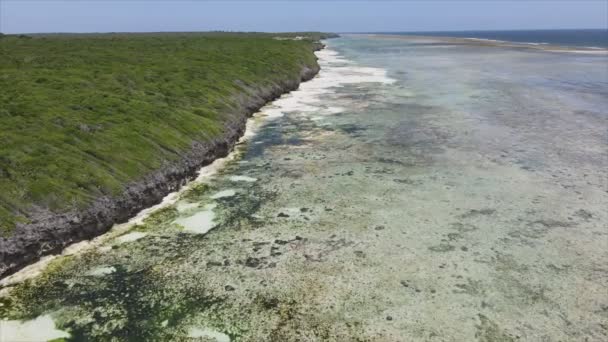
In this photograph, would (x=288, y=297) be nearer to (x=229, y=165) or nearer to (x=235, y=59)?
(x=229, y=165)

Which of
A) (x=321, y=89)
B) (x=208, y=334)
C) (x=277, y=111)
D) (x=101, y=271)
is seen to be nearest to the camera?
(x=208, y=334)

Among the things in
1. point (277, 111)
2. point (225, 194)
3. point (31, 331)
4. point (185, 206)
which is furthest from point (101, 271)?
point (277, 111)

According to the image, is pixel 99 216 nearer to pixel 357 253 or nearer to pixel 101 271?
pixel 101 271

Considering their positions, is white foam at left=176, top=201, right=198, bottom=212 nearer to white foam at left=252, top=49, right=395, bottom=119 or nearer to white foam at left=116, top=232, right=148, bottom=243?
white foam at left=116, top=232, right=148, bottom=243

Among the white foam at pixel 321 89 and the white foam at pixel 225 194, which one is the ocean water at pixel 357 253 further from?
the white foam at pixel 321 89

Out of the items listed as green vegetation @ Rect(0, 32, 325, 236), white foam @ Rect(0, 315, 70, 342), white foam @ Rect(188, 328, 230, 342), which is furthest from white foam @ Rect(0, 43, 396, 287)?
white foam @ Rect(188, 328, 230, 342)

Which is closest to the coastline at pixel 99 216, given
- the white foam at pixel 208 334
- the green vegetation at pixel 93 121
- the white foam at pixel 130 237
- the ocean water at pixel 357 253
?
the green vegetation at pixel 93 121
